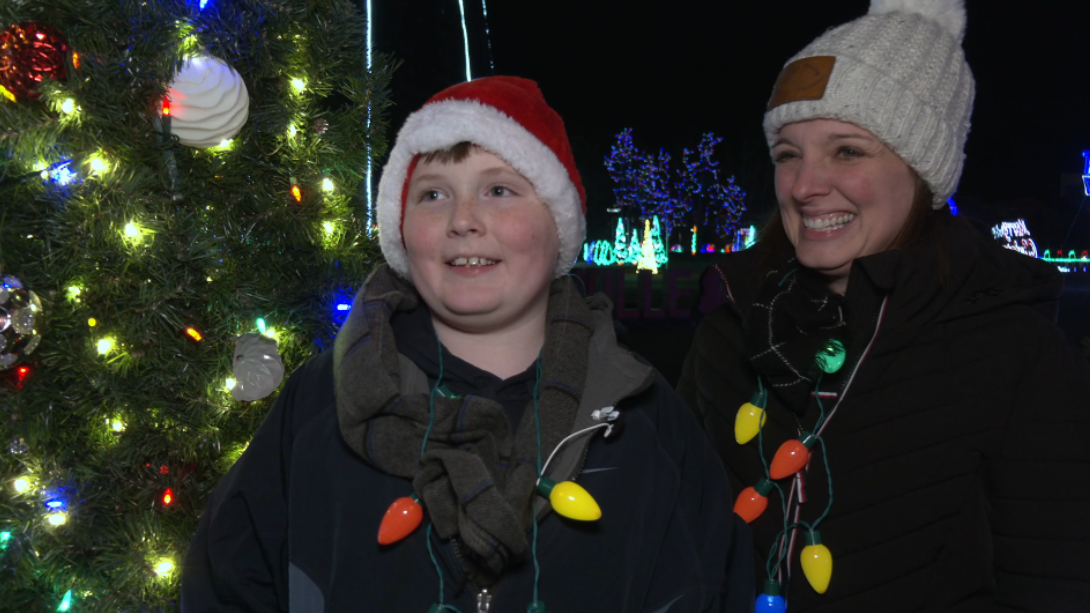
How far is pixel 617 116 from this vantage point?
14258mm

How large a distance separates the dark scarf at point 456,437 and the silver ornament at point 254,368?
2.65ft

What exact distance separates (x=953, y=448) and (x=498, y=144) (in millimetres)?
989

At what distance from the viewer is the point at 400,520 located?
107cm

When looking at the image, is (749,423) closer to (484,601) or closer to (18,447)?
(484,601)

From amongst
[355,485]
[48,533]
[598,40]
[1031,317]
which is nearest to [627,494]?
[355,485]

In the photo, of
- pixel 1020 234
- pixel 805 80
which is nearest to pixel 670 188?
pixel 1020 234

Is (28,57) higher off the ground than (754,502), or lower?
higher

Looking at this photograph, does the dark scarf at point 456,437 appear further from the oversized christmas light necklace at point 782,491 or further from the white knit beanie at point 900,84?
the white knit beanie at point 900,84

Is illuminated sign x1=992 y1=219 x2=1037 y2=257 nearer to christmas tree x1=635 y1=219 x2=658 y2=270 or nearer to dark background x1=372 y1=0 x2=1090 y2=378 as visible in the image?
dark background x1=372 y1=0 x2=1090 y2=378

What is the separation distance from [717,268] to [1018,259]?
593 millimetres

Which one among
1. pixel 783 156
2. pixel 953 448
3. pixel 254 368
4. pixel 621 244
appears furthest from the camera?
pixel 621 244

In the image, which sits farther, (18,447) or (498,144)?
(18,447)

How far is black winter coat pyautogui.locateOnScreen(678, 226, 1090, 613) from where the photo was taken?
1.26 meters

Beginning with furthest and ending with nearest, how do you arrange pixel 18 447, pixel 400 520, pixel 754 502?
pixel 18 447 < pixel 754 502 < pixel 400 520
